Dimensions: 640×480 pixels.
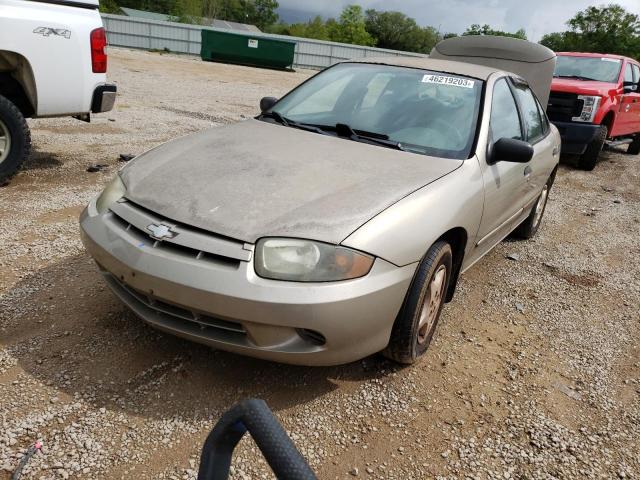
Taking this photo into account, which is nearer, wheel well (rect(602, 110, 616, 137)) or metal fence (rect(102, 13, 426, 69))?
wheel well (rect(602, 110, 616, 137))

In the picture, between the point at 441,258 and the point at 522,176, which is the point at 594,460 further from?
the point at 522,176

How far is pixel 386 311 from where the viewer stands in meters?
2.32

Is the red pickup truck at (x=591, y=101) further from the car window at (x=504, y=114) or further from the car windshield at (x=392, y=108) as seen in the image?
the car windshield at (x=392, y=108)

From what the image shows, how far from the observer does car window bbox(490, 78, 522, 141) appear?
3383 mm

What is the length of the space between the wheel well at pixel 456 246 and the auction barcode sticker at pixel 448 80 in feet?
3.75

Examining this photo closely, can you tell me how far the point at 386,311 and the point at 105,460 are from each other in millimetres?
1274

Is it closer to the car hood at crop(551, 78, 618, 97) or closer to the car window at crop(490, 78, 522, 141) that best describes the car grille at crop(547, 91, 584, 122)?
the car hood at crop(551, 78, 618, 97)

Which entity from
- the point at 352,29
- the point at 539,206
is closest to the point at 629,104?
the point at 539,206

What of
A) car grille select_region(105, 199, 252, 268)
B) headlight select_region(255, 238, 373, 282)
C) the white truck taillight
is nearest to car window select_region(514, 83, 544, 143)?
headlight select_region(255, 238, 373, 282)

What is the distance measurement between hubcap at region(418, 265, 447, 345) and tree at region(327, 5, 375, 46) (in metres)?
81.3

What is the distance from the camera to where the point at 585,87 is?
27.5ft

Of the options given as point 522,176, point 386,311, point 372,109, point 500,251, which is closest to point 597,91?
point 500,251

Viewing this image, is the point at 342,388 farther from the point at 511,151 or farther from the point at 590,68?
the point at 590,68

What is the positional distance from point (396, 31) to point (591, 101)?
86551 mm
